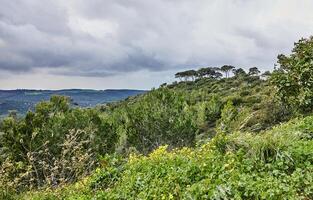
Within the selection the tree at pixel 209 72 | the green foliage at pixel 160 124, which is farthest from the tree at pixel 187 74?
the green foliage at pixel 160 124

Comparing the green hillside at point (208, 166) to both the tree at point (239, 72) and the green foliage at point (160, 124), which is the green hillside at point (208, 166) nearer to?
the green foliage at point (160, 124)

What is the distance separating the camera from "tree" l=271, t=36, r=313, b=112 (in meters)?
14.5

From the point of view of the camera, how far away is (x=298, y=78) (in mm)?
14750

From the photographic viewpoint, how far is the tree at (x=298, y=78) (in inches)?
570

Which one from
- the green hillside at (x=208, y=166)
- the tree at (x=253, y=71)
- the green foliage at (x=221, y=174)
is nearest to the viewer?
the green foliage at (x=221, y=174)

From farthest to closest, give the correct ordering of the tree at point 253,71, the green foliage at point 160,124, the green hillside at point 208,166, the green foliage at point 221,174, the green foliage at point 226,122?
1. the tree at point 253,71
2. the green foliage at point 160,124
3. the green foliage at point 226,122
4. the green hillside at point 208,166
5. the green foliage at point 221,174

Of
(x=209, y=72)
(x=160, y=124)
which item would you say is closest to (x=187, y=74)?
(x=209, y=72)

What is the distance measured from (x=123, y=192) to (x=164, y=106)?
41117 mm

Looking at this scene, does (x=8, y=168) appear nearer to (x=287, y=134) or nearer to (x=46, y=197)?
(x=46, y=197)

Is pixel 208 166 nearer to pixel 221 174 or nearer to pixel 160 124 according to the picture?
pixel 221 174

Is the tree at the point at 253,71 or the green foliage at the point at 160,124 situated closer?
the green foliage at the point at 160,124

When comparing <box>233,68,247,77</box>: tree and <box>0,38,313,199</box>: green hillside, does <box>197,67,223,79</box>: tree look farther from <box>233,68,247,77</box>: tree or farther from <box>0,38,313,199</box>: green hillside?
<box>0,38,313,199</box>: green hillside

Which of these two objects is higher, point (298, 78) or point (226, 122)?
point (298, 78)

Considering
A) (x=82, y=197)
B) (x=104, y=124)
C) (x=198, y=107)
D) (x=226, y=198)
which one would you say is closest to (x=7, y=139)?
(x=104, y=124)
